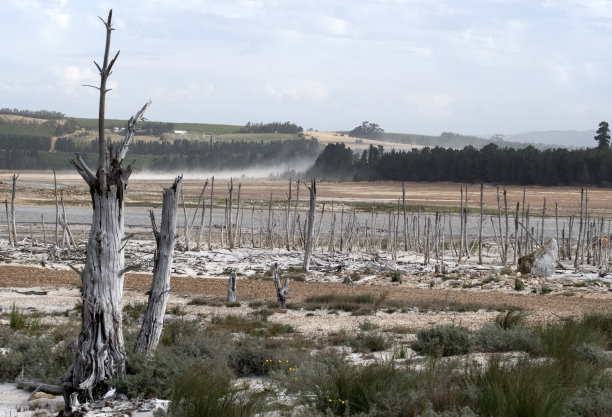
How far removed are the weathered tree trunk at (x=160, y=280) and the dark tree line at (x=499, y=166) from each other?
6743 centimetres

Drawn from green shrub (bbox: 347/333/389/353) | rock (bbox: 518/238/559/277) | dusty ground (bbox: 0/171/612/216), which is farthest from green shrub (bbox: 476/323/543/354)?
dusty ground (bbox: 0/171/612/216)

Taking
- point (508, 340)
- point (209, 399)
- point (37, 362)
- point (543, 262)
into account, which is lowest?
point (543, 262)

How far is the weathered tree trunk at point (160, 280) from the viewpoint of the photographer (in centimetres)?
860

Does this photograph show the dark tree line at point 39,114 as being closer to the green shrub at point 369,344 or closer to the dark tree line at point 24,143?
the dark tree line at point 24,143

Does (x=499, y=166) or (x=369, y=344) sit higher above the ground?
(x=499, y=166)

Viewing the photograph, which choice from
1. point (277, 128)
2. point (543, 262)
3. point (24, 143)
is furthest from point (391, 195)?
point (277, 128)

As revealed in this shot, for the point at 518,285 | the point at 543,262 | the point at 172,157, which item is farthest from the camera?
the point at 172,157

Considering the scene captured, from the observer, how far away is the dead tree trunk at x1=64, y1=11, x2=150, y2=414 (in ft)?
23.1

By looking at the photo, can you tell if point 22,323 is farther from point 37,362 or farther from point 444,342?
point 444,342

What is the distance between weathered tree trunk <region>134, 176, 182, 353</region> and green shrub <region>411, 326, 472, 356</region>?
3872 millimetres

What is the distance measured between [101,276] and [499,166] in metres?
72.8

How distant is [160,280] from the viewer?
865cm

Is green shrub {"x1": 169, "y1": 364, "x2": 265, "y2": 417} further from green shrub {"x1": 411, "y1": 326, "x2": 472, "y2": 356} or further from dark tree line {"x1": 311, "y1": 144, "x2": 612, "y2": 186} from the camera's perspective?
dark tree line {"x1": 311, "y1": 144, "x2": 612, "y2": 186}

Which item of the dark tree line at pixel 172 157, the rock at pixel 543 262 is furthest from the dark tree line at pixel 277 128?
the rock at pixel 543 262
